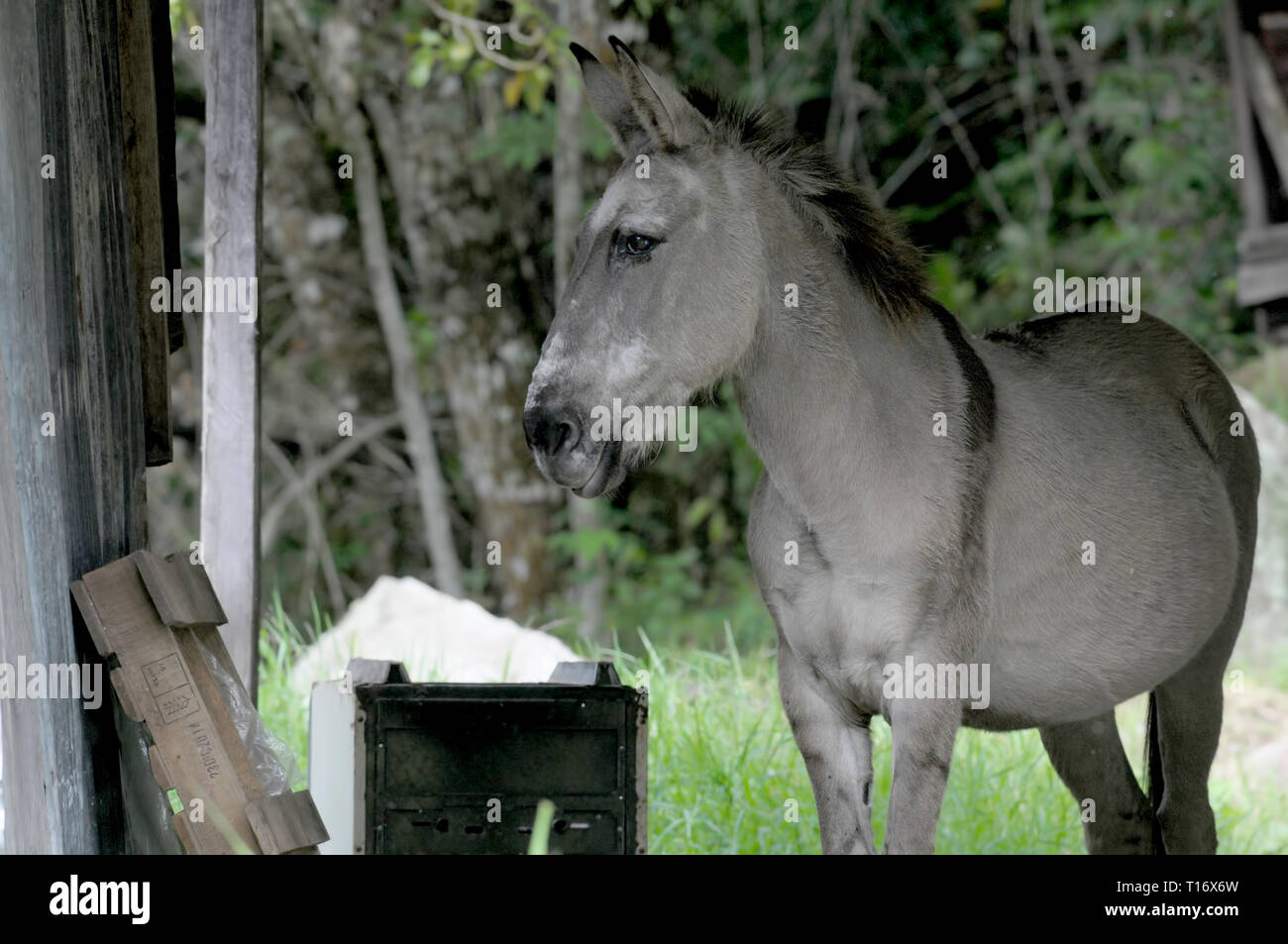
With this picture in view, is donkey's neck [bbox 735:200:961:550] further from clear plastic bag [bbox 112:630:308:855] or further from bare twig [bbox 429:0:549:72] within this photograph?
bare twig [bbox 429:0:549:72]

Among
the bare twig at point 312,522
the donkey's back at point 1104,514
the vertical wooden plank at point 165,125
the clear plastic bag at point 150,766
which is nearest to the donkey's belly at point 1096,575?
the donkey's back at point 1104,514

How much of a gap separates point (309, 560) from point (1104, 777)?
717cm

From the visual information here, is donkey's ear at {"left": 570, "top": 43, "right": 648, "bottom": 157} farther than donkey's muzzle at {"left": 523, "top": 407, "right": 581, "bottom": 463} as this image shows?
Yes

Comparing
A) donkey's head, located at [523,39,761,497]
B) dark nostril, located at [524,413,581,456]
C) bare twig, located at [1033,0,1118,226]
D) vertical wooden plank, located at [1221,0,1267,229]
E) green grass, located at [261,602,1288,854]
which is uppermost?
bare twig, located at [1033,0,1118,226]

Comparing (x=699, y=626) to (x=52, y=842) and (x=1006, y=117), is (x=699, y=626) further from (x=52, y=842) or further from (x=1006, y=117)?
(x=52, y=842)

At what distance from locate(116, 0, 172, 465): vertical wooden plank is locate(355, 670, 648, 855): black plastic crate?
3.48ft

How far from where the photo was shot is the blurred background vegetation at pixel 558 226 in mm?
9672

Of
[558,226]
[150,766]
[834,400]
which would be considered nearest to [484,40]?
[558,226]

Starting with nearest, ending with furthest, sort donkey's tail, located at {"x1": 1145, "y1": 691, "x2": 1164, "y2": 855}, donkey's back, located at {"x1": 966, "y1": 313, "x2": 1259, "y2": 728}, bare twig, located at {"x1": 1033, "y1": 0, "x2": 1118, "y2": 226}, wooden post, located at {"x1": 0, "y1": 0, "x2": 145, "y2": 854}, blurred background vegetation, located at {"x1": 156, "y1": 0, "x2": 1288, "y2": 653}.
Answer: wooden post, located at {"x1": 0, "y1": 0, "x2": 145, "y2": 854}
donkey's back, located at {"x1": 966, "y1": 313, "x2": 1259, "y2": 728}
donkey's tail, located at {"x1": 1145, "y1": 691, "x2": 1164, "y2": 855}
blurred background vegetation, located at {"x1": 156, "y1": 0, "x2": 1288, "y2": 653}
bare twig, located at {"x1": 1033, "y1": 0, "x2": 1118, "y2": 226}

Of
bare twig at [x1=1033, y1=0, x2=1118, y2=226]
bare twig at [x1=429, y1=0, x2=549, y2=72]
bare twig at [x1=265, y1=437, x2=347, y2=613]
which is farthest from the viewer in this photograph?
bare twig at [x1=1033, y1=0, x2=1118, y2=226]

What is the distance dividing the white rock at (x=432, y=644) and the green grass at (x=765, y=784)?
0.25 metres

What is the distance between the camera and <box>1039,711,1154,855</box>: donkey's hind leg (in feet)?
15.8

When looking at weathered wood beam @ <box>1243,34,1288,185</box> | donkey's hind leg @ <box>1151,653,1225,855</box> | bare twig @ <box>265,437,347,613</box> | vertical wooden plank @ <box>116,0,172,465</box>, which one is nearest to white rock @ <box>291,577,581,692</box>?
vertical wooden plank @ <box>116,0,172,465</box>

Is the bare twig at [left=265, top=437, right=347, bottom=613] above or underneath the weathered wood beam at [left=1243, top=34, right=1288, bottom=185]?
underneath
